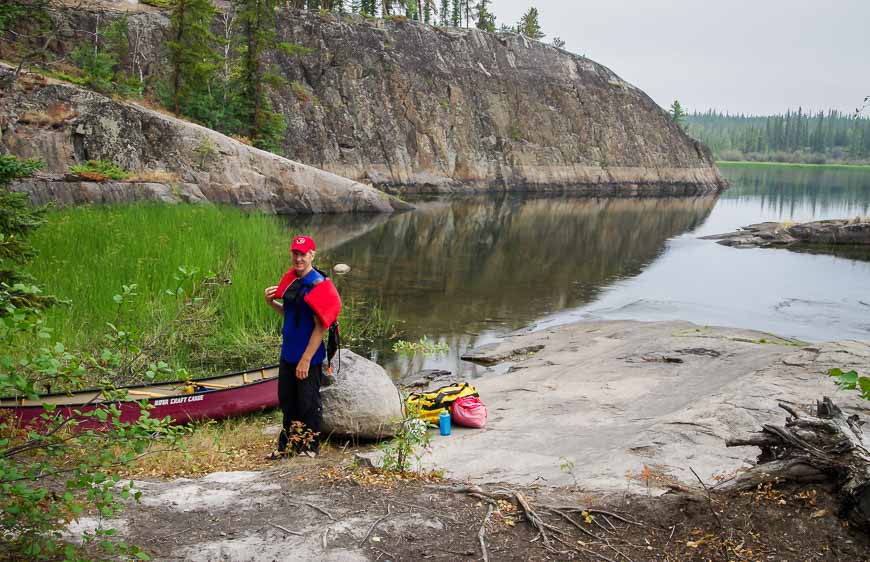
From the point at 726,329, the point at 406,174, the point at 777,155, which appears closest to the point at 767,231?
the point at 726,329

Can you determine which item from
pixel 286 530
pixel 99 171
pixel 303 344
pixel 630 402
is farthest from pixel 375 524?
pixel 99 171

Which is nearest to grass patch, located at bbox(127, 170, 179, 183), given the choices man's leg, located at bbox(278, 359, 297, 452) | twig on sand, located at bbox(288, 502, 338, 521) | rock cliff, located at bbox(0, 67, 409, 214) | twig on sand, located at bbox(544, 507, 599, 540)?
rock cliff, located at bbox(0, 67, 409, 214)

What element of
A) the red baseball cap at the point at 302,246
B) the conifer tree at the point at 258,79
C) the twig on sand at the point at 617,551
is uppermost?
the conifer tree at the point at 258,79

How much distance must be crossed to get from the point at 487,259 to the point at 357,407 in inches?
701

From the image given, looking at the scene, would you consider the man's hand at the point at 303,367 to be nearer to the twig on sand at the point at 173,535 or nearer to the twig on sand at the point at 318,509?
the twig on sand at the point at 318,509

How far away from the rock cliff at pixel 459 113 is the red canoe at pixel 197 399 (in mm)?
39277

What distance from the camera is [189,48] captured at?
35.3m

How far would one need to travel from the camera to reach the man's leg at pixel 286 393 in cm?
666

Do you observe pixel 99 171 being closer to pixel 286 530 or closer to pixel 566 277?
pixel 566 277

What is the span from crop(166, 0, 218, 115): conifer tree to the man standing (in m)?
31.4

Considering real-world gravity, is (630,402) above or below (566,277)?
above

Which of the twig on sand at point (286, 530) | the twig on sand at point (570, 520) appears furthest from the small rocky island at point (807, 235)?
the twig on sand at point (286, 530)

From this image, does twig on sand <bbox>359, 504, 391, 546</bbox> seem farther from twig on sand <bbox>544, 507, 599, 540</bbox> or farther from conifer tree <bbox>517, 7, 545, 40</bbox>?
conifer tree <bbox>517, 7, 545, 40</bbox>

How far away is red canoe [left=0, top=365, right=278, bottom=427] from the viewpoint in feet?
22.9
